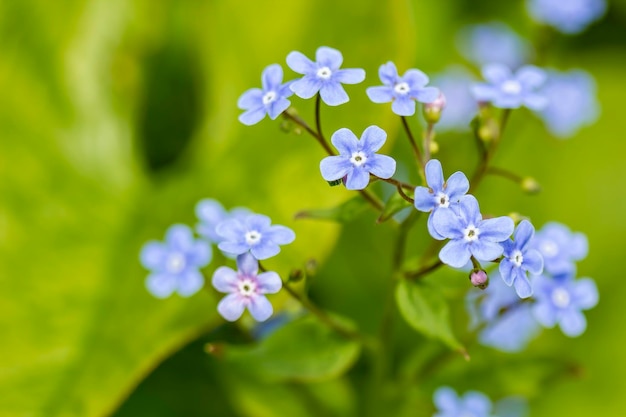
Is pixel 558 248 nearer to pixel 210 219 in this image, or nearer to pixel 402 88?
pixel 402 88

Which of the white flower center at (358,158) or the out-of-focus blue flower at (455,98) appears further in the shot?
the out-of-focus blue flower at (455,98)

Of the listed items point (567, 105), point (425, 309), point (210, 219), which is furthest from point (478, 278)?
point (567, 105)

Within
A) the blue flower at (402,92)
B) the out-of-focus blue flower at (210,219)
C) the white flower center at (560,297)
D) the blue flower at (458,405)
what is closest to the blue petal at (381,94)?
the blue flower at (402,92)

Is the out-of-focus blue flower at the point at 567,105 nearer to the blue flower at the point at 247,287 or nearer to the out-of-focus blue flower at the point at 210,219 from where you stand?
the out-of-focus blue flower at the point at 210,219

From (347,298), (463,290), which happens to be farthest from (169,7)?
(463,290)

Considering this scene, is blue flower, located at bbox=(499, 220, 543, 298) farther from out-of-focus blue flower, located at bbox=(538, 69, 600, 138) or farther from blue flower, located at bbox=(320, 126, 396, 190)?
out-of-focus blue flower, located at bbox=(538, 69, 600, 138)

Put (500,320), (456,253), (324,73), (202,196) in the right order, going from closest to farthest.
A: (456,253) → (324,73) → (500,320) → (202,196)
